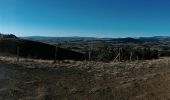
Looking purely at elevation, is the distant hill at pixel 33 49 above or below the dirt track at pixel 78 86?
below

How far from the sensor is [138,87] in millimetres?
16438

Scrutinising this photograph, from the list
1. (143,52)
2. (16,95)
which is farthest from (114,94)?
(143,52)

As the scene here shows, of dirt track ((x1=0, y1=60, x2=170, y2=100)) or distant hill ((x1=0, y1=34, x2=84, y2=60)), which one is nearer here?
dirt track ((x1=0, y1=60, x2=170, y2=100))

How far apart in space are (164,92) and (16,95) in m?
6.80

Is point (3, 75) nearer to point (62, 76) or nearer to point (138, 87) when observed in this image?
point (62, 76)

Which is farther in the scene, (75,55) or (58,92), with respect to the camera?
(75,55)

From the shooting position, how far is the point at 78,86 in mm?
17047

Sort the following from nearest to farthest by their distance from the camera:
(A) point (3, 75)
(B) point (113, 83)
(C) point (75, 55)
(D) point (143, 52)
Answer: (B) point (113, 83)
(A) point (3, 75)
(D) point (143, 52)
(C) point (75, 55)

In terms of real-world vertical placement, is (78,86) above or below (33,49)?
above

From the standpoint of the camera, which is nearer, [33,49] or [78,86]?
[78,86]

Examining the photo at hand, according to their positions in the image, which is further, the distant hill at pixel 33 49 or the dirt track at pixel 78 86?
the distant hill at pixel 33 49

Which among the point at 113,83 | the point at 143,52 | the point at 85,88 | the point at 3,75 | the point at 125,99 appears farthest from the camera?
the point at 143,52

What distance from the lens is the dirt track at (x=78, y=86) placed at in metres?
A: 14.7

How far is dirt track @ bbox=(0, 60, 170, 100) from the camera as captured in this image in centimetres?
1473
